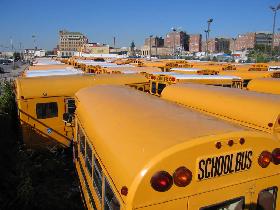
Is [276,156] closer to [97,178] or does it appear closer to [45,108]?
[97,178]

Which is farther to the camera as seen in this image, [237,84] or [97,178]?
[237,84]

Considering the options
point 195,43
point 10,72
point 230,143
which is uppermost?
point 195,43

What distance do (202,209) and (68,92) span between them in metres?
6.76

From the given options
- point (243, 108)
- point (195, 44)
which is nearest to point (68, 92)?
point (243, 108)

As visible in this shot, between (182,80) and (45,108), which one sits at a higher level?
(182,80)

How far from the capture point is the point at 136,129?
3002mm

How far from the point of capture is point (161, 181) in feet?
7.95

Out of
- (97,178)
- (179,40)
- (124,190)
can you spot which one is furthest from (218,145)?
(179,40)

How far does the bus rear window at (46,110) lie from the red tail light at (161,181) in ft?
22.4

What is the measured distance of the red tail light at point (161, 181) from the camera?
94.0 inches

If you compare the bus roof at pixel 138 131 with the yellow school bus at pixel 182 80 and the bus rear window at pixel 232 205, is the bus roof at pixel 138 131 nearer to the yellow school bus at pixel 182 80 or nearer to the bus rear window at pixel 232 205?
the bus rear window at pixel 232 205

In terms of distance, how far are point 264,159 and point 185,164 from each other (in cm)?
87

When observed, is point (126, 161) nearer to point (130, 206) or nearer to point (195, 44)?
point (130, 206)

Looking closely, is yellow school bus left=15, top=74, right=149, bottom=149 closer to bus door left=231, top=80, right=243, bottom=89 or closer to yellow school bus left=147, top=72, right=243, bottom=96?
yellow school bus left=147, top=72, right=243, bottom=96
